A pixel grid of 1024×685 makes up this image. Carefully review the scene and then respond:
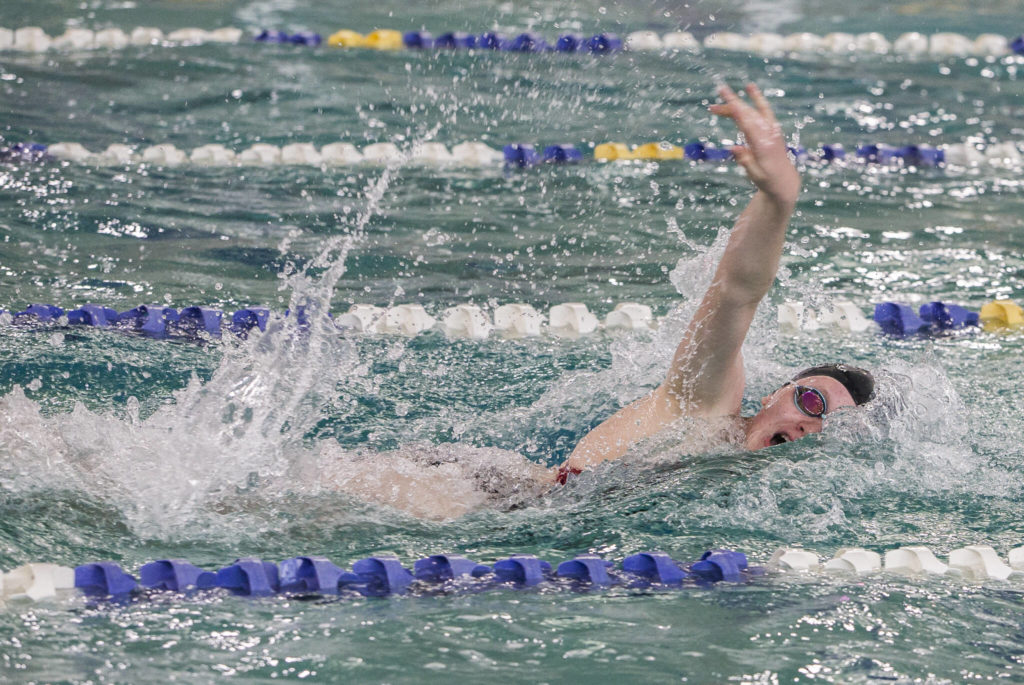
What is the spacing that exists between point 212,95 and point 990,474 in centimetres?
514

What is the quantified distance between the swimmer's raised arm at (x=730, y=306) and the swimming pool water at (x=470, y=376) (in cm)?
9

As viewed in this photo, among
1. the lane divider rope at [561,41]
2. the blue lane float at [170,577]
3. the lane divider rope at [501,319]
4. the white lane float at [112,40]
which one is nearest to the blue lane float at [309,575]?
the blue lane float at [170,577]

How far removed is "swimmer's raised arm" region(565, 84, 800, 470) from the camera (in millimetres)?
2441

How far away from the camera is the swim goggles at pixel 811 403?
287 centimetres

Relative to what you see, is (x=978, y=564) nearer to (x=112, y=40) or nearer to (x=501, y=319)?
(x=501, y=319)

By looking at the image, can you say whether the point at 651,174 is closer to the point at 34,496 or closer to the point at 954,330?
the point at 954,330

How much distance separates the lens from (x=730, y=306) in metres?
2.62

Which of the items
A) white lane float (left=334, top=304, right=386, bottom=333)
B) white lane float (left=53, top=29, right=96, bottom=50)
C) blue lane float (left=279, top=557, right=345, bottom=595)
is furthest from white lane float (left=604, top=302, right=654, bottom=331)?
white lane float (left=53, top=29, right=96, bottom=50)

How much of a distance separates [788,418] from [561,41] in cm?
577

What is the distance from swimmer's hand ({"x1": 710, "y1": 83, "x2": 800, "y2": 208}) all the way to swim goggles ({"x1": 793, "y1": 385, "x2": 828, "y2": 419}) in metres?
0.59

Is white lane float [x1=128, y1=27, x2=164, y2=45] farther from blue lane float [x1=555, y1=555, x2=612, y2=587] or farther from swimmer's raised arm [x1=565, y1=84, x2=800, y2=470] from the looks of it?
blue lane float [x1=555, y1=555, x2=612, y2=587]

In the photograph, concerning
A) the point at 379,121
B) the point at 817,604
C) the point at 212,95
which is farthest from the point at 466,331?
the point at 212,95

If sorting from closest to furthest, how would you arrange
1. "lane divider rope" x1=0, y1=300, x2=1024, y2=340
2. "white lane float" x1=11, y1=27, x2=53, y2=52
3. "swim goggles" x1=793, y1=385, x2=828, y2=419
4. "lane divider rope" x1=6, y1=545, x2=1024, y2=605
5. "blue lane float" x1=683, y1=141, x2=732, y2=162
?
"lane divider rope" x1=6, y1=545, x2=1024, y2=605
"swim goggles" x1=793, y1=385, x2=828, y2=419
"lane divider rope" x1=0, y1=300, x2=1024, y2=340
"blue lane float" x1=683, y1=141, x2=732, y2=162
"white lane float" x1=11, y1=27, x2=53, y2=52

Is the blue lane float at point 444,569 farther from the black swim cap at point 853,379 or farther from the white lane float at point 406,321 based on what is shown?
the white lane float at point 406,321
